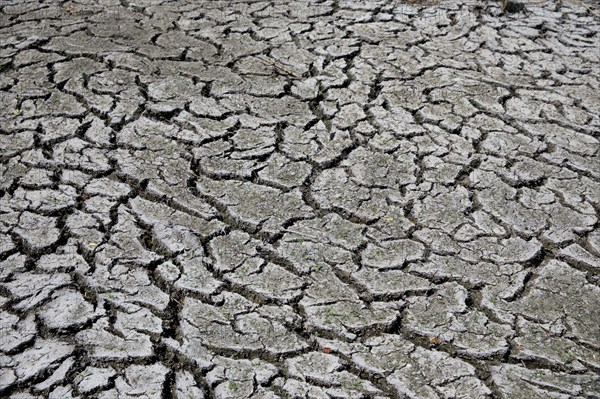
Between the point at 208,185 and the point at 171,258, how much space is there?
458mm

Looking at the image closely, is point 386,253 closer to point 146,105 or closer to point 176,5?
point 146,105

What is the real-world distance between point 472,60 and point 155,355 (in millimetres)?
2353

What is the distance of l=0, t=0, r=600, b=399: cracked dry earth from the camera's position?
2219 millimetres

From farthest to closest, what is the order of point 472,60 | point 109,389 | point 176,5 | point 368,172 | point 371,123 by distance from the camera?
point 176,5 < point 472,60 < point 371,123 < point 368,172 < point 109,389

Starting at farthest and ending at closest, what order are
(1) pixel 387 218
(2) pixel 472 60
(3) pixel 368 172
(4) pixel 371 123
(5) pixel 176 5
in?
(5) pixel 176 5
(2) pixel 472 60
(4) pixel 371 123
(3) pixel 368 172
(1) pixel 387 218

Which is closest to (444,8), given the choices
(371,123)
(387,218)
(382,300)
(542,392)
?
(371,123)

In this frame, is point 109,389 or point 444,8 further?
point 444,8

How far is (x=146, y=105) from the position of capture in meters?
3.39

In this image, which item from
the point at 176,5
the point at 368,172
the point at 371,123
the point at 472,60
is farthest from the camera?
the point at 176,5

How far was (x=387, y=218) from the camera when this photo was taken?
110 inches

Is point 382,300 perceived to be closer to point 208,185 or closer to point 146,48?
point 208,185

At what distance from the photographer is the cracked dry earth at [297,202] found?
222 centimetres

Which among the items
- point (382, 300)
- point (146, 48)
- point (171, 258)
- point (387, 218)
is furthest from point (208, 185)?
point (146, 48)

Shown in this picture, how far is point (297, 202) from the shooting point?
2.87m
